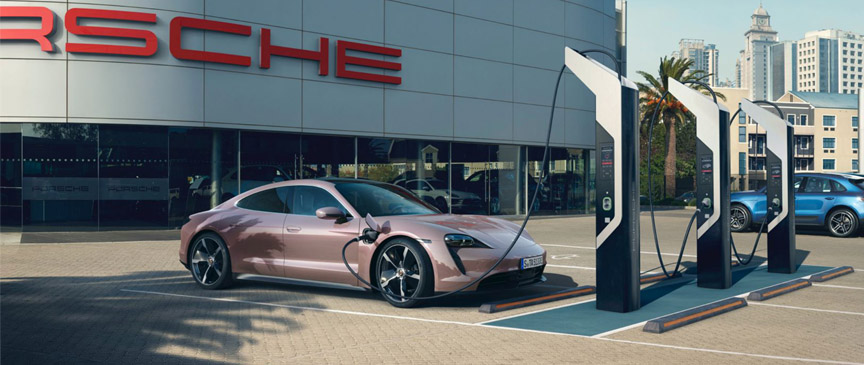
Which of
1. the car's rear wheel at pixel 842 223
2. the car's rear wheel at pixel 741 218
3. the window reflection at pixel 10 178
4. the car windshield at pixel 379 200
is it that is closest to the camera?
the car windshield at pixel 379 200

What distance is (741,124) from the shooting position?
327ft

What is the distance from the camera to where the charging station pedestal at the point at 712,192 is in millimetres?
9312

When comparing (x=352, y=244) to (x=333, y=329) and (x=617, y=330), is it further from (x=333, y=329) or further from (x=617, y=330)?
(x=617, y=330)

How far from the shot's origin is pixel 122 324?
6.98m

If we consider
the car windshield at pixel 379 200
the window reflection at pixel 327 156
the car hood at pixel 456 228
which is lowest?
the car hood at pixel 456 228

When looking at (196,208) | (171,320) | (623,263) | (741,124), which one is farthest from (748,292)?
(741,124)

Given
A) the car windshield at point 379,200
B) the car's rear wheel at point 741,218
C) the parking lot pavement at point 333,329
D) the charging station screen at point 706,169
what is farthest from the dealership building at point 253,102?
the charging station screen at point 706,169

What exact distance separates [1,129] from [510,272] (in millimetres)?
16125

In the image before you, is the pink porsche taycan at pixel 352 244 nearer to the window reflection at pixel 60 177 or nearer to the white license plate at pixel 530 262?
the white license plate at pixel 530 262

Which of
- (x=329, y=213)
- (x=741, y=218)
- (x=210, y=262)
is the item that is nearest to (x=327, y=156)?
(x=741, y=218)

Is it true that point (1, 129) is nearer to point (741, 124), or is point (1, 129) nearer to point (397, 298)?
point (397, 298)

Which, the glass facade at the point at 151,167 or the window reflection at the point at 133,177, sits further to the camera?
the window reflection at the point at 133,177

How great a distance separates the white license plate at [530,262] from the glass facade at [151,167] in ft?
46.9

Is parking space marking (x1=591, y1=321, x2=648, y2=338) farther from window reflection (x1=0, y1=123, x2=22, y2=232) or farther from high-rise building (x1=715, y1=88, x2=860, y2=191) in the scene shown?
high-rise building (x1=715, y1=88, x2=860, y2=191)
